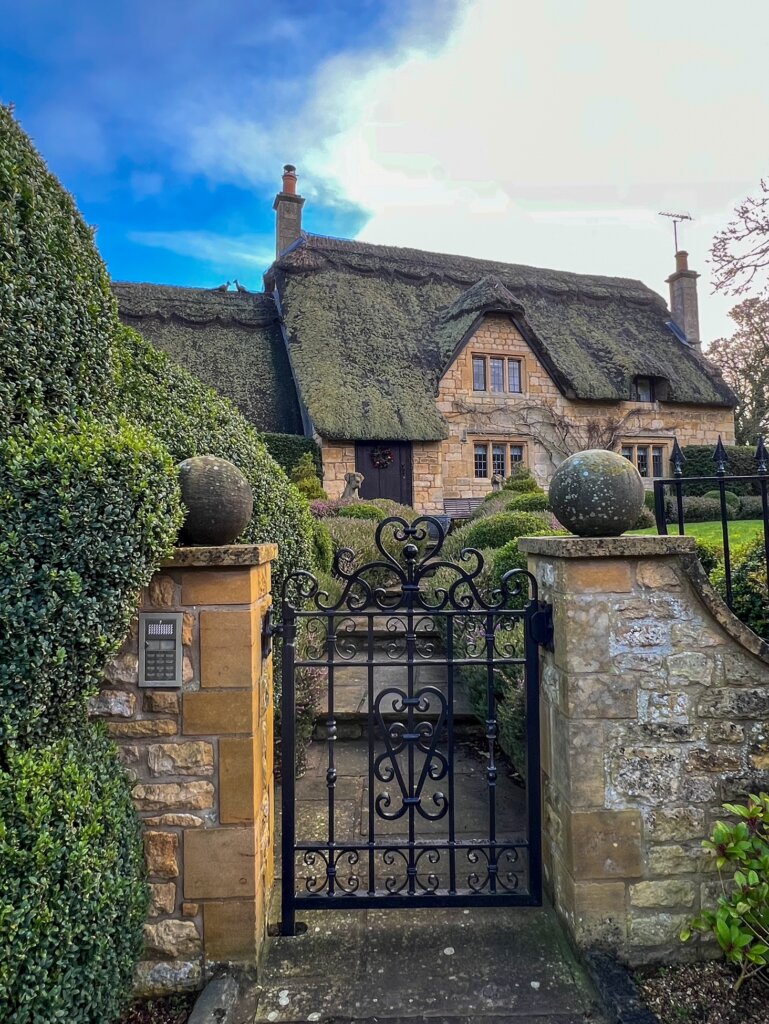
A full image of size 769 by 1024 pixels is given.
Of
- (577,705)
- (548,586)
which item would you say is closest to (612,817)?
(577,705)

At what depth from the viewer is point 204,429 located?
335 cm

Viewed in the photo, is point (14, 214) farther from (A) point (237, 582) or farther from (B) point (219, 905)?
(B) point (219, 905)

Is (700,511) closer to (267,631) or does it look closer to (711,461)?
(711,461)

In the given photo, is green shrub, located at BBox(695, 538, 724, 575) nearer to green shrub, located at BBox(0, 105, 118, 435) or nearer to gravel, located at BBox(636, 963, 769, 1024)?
gravel, located at BBox(636, 963, 769, 1024)

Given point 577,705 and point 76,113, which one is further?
point 76,113

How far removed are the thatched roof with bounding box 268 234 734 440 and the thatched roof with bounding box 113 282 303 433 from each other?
1.03 meters

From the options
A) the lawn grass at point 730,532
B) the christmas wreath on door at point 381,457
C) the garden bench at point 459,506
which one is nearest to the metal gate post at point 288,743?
the lawn grass at point 730,532

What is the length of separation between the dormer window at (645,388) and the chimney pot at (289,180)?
1477 cm

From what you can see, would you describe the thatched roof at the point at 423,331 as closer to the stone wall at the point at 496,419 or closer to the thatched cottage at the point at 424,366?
the thatched cottage at the point at 424,366

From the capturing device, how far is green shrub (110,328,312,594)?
293 cm

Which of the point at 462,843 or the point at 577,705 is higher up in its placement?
the point at 577,705

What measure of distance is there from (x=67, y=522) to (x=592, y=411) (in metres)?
19.3

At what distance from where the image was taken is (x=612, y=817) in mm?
2307

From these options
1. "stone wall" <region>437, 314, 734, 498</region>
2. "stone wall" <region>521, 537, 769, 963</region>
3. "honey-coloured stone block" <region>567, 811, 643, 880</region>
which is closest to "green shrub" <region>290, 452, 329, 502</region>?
"stone wall" <region>437, 314, 734, 498</region>
